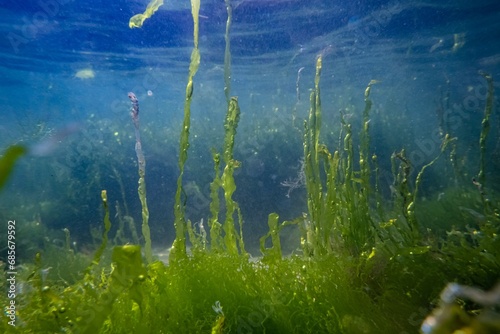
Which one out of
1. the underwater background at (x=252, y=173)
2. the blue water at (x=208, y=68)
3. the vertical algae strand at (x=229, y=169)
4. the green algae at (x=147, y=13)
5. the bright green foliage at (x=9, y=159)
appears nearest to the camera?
the bright green foliage at (x=9, y=159)

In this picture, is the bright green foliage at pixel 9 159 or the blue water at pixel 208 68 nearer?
the bright green foliage at pixel 9 159

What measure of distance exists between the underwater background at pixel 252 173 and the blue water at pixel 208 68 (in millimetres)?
132

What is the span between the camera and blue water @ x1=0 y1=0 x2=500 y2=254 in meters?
14.9

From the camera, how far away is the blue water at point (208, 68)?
14.9 m

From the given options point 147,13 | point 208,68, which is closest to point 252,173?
point 147,13

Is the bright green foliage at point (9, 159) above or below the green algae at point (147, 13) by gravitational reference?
below

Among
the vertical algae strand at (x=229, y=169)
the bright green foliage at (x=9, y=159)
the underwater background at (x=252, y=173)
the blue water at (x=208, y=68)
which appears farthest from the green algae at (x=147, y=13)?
the blue water at (x=208, y=68)

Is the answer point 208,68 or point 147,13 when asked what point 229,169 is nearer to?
point 147,13

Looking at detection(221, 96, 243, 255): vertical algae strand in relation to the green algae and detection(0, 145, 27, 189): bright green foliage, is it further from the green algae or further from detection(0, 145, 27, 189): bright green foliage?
detection(0, 145, 27, 189): bright green foliage

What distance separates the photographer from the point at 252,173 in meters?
15.9

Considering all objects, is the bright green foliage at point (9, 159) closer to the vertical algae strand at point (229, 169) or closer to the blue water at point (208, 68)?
the vertical algae strand at point (229, 169)

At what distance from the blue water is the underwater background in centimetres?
13

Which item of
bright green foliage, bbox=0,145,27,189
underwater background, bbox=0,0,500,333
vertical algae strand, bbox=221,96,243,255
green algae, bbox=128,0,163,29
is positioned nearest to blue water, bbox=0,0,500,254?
underwater background, bbox=0,0,500,333

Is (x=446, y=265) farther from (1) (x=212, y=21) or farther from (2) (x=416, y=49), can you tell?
(2) (x=416, y=49)
